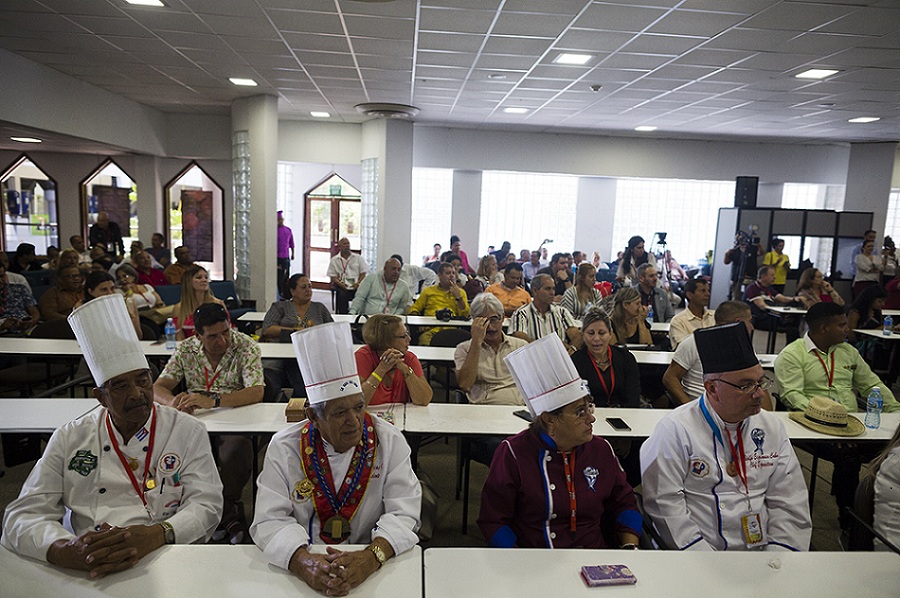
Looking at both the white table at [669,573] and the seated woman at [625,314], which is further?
the seated woman at [625,314]

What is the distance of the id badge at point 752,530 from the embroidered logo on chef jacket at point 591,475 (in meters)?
0.59

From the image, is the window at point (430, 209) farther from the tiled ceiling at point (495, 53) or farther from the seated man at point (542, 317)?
the seated man at point (542, 317)

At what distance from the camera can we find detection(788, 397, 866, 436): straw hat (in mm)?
3154

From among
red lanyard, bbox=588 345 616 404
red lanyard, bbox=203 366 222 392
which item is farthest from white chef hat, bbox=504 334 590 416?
red lanyard, bbox=203 366 222 392

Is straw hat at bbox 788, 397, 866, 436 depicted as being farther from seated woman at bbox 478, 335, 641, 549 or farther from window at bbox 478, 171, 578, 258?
window at bbox 478, 171, 578, 258

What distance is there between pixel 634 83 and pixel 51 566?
7460 mm

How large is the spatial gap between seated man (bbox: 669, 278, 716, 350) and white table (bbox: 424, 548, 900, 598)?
125 inches

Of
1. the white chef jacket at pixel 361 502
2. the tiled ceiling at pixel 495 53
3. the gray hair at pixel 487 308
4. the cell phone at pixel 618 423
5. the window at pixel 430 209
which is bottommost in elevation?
the cell phone at pixel 618 423

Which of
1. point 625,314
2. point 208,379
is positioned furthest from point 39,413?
point 625,314

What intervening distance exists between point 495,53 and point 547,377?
4.89m

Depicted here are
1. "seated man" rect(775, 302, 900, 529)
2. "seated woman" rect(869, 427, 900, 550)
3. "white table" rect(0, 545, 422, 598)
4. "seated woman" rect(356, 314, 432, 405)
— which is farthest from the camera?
"seated man" rect(775, 302, 900, 529)

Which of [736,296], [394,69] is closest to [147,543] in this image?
[394,69]

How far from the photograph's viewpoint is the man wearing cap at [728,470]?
2289mm

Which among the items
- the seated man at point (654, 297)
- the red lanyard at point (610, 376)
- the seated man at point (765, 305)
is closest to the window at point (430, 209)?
the seated man at point (765, 305)
